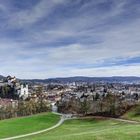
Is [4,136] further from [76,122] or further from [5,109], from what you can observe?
[5,109]

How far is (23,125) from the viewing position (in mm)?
74562

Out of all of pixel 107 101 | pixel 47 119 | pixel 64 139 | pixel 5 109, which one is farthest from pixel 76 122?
pixel 64 139

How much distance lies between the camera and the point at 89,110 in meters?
112

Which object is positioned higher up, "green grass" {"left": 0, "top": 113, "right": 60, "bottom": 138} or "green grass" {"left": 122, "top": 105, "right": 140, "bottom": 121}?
"green grass" {"left": 122, "top": 105, "right": 140, "bottom": 121}

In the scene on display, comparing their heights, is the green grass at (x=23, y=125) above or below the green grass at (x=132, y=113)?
below

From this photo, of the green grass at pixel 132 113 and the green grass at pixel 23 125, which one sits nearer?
the green grass at pixel 23 125

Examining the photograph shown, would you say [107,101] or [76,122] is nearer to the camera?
[76,122]

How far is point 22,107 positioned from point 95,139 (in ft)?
295

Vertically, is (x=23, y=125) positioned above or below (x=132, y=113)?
below

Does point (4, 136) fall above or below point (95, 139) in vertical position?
below

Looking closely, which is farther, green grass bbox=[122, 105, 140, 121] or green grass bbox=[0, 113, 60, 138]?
green grass bbox=[122, 105, 140, 121]

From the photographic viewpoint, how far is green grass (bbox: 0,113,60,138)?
6263 centimetres

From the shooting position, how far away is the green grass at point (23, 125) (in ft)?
205

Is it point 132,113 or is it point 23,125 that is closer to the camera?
point 23,125
